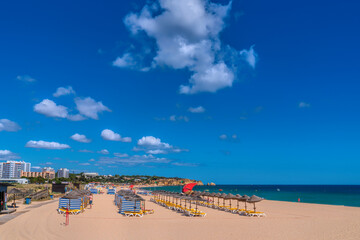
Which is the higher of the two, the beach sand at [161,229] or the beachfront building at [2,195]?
the beachfront building at [2,195]

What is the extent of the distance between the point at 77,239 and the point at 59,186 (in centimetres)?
3814

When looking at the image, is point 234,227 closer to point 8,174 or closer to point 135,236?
point 135,236

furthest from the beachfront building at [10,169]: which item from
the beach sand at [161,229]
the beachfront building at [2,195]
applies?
the beach sand at [161,229]

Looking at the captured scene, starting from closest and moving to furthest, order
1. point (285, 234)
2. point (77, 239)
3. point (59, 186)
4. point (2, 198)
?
1. point (77, 239)
2. point (285, 234)
3. point (2, 198)
4. point (59, 186)

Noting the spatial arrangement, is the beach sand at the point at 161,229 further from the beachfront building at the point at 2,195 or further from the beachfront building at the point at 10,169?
the beachfront building at the point at 10,169

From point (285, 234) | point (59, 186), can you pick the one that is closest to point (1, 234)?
point (285, 234)

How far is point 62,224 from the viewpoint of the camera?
16094mm

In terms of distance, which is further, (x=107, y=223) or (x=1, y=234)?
(x=107, y=223)

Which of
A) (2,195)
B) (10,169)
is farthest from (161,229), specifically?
(10,169)

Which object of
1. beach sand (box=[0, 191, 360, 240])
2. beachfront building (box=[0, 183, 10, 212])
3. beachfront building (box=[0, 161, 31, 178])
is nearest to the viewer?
beach sand (box=[0, 191, 360, 240])

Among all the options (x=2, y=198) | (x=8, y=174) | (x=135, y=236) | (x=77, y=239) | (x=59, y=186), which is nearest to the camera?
(x=77, y=239)

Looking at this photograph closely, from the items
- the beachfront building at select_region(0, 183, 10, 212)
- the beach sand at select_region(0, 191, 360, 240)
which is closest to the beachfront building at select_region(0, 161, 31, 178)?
the beachfront building at select_region(0, 183, 10, 212)

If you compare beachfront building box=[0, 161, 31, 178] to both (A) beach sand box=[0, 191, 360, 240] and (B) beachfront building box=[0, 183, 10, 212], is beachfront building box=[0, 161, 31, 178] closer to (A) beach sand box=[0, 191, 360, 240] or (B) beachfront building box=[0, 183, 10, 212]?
(B) beachfront building box=[0, 183, 10, 212]

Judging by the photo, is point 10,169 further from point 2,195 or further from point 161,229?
point 161,229
